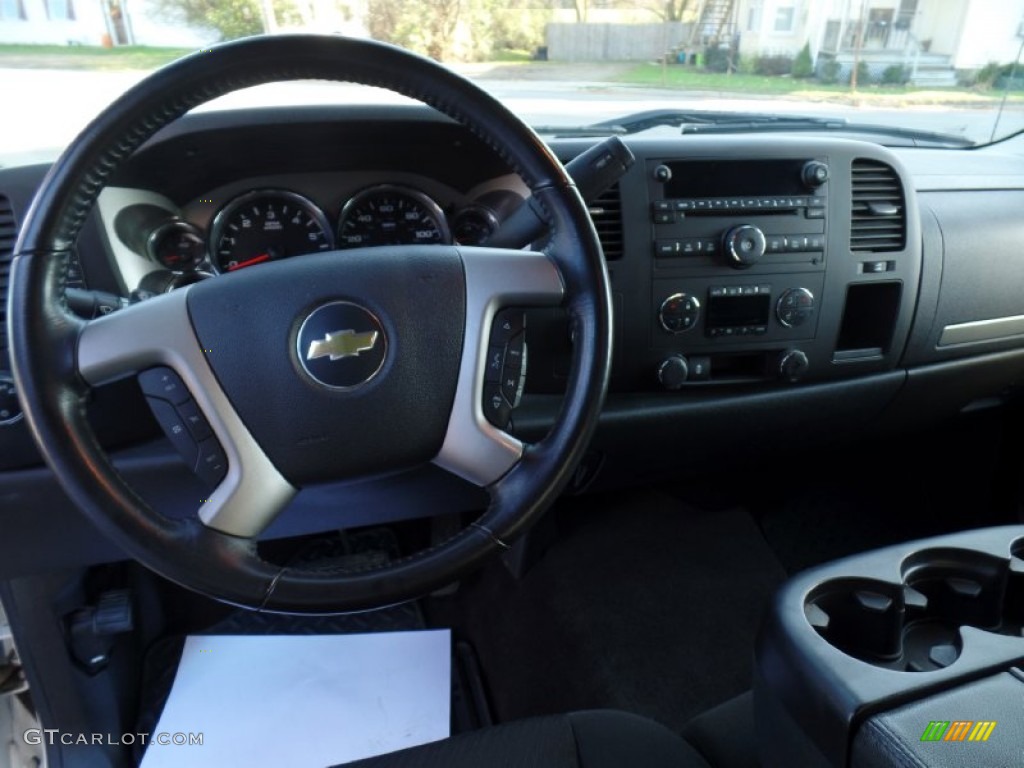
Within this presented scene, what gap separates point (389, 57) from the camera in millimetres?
891

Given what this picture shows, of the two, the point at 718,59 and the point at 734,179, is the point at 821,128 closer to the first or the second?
the point at 718,59

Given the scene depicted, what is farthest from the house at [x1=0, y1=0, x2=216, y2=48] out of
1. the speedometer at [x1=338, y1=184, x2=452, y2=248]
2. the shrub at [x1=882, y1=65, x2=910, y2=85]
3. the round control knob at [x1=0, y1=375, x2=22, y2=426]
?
the shrub at [x1=882, y1=65, x2=910, y2=85]

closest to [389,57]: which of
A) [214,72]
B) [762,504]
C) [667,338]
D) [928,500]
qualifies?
[214,72]

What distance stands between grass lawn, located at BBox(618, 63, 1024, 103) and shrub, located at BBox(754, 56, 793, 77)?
13mm

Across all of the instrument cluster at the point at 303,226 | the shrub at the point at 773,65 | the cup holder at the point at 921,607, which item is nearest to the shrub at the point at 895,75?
the shrub at the point at 773,65

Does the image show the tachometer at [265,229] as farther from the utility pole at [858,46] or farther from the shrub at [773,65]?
the utility pole at [858,46]

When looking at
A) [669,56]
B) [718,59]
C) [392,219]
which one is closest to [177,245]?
[392,219]

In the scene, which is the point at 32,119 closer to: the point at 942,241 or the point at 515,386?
the point at 515,386

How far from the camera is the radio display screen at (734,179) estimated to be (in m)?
1.41

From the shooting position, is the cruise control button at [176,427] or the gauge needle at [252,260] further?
the gauge needle at [252,260]

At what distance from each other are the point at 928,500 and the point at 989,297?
2.20 ft

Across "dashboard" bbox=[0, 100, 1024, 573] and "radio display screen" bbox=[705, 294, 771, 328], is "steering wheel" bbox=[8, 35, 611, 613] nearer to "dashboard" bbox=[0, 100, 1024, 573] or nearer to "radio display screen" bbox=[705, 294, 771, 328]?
"dashboard" bbox=[0, 100, 1024, 573]

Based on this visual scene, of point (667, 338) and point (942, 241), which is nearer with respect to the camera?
point (667, 338)

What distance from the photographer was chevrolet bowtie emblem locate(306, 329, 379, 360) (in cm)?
94
